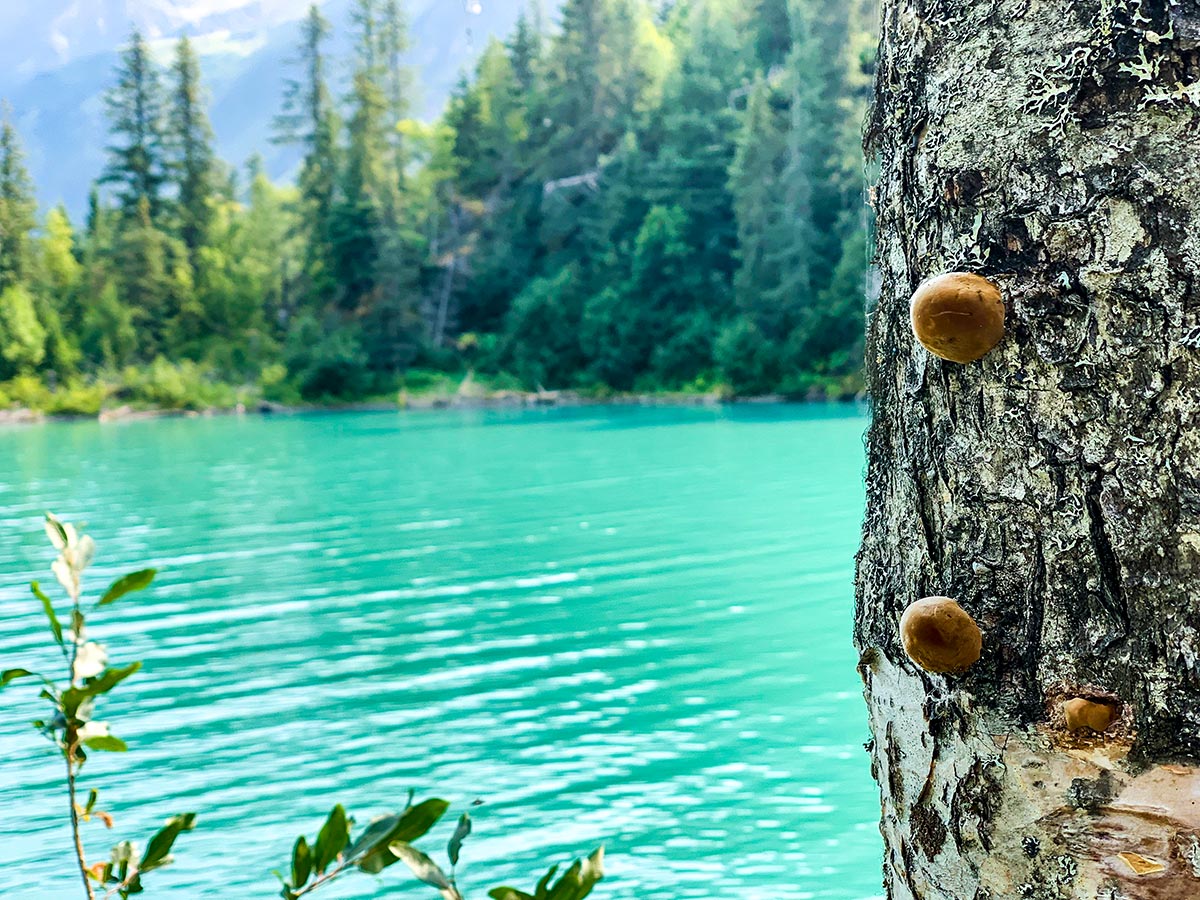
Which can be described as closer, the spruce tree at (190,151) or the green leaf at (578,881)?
the green leaf at (578,881)

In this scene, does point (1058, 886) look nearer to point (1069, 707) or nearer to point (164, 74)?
point (1069, 707)

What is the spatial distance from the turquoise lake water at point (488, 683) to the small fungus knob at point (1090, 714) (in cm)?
109

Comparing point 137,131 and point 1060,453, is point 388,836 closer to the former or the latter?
point 1060,453

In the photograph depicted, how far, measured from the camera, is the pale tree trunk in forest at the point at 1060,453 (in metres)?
0.89

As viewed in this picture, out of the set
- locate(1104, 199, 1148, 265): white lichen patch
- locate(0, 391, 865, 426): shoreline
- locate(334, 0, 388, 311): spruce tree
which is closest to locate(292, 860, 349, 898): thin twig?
locate(1104, 199, 1148, 265): white lichen patch

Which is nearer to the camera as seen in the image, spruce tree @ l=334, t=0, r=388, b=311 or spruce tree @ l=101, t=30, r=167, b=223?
spruce tree @ l=334, t=0, r=388, b=311

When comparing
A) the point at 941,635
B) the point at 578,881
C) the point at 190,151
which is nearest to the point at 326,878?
the point at 578,881

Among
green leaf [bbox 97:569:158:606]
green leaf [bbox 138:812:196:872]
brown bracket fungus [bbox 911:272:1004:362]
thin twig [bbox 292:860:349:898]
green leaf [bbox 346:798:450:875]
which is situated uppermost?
brown bracket fungus [bbox 911:272:1004:362]

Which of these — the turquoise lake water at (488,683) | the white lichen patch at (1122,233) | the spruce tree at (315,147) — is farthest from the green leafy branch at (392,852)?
the spruce tree at (315,147)

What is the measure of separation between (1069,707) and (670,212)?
43703 mm

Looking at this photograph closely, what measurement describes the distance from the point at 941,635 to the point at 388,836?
1.47 ft

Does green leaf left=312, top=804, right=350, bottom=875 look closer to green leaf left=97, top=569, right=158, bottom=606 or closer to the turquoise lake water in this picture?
green leaf left=97, top=569, right=158, bottom=606

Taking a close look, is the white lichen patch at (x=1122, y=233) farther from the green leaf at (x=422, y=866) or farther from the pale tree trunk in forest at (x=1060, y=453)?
the green leaf at (x=422, y=866)

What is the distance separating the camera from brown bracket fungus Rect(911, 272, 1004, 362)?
921 millimetres
